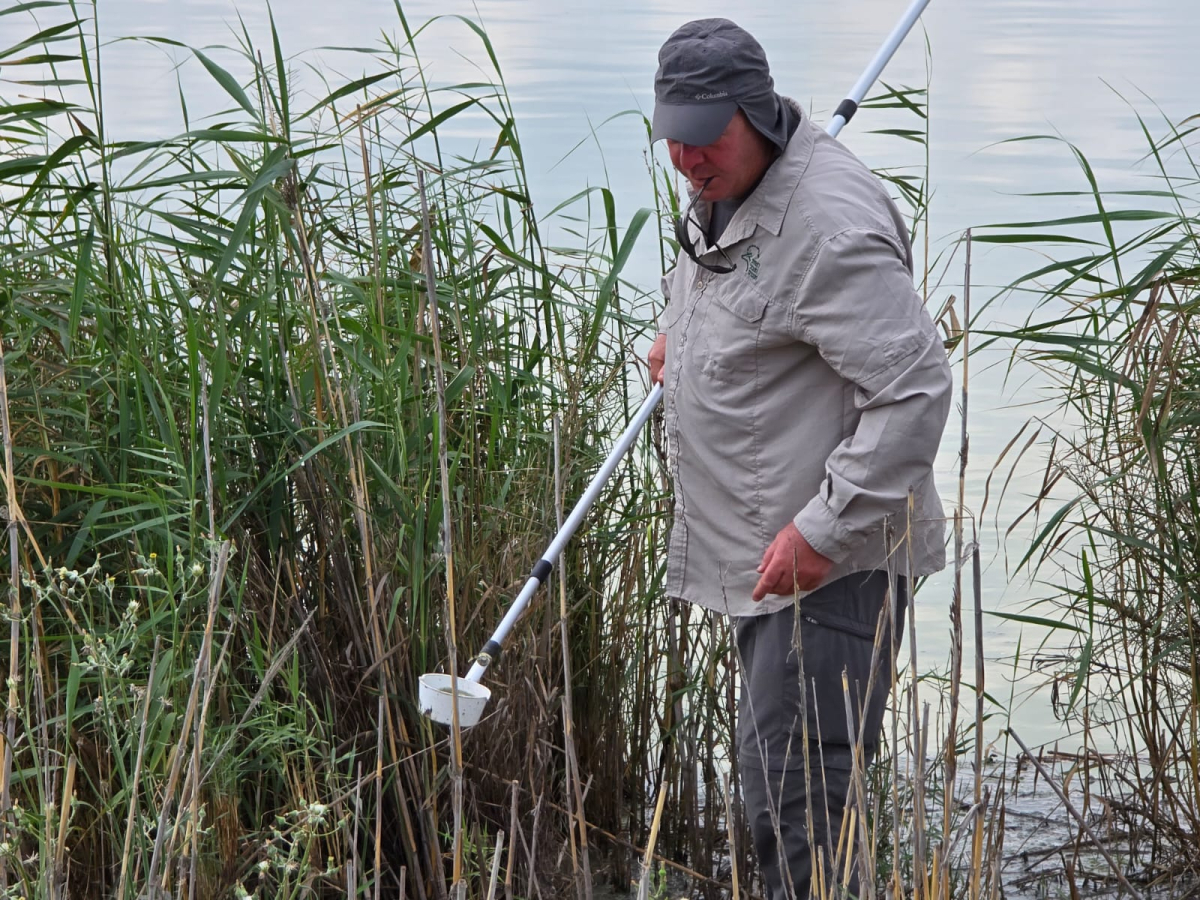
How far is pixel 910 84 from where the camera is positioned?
325 inches

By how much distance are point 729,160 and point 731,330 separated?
0.80 feet

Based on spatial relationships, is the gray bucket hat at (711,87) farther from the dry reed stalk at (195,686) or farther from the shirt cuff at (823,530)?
the dry reed stalk at (195,686)

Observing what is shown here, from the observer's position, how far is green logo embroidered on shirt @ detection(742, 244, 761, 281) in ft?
7.25

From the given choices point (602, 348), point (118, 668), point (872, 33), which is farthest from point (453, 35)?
point (118, 668)

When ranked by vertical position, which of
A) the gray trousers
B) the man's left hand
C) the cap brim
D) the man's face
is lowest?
the gray trousers

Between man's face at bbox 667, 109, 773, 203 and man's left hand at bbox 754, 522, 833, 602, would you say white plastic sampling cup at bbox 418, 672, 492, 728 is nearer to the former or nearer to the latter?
man's left hand at bbox 754, 522, 833, 602

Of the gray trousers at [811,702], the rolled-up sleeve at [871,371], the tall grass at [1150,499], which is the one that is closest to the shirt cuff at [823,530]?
the rolled-up sleeve at [871,371]

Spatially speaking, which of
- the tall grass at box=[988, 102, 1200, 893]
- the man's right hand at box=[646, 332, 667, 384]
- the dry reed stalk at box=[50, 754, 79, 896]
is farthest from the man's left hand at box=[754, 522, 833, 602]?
the dry reed stalk at box=[50, 754, 79, 896]

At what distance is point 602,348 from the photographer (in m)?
3.14

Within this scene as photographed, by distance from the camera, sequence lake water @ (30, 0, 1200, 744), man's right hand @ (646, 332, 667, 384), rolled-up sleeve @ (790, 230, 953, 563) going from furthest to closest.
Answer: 1. lake water @ (30, 0, 1200, 744)
2. man's right hand @ (646, 332, 667, 384)
3. rolled-up sleeve @ (790, 230, 953, 563)

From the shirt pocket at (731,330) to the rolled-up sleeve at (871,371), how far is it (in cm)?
8

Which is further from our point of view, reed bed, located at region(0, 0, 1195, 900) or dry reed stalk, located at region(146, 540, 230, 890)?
reed bed, located at region(0, 0, 1195, 900)

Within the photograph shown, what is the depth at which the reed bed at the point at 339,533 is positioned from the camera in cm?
231

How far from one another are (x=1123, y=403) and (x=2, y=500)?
6.56 ft
